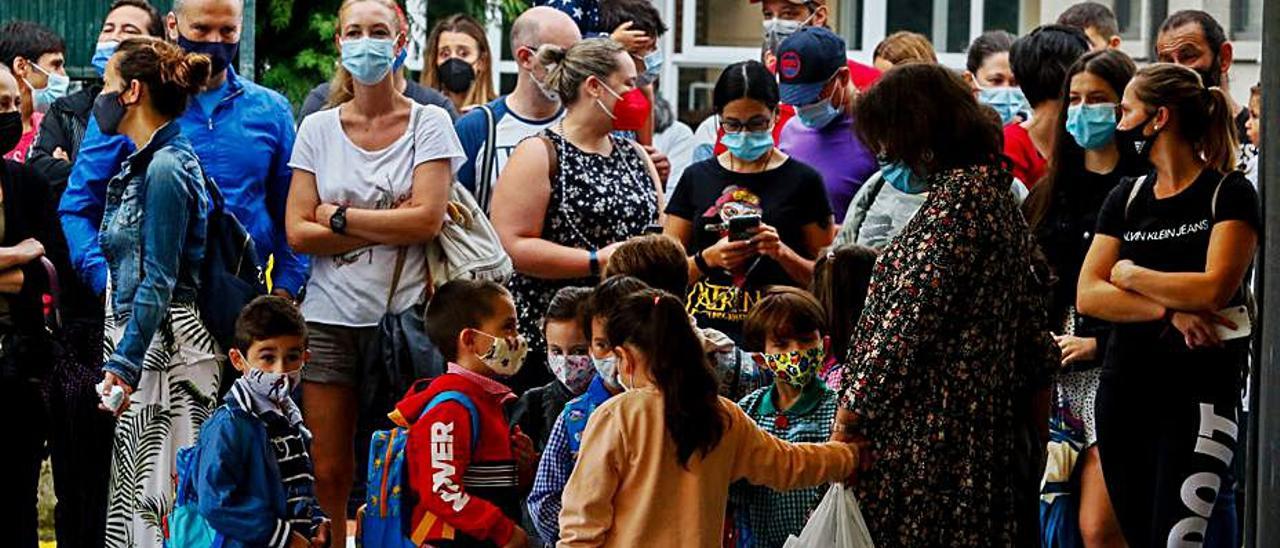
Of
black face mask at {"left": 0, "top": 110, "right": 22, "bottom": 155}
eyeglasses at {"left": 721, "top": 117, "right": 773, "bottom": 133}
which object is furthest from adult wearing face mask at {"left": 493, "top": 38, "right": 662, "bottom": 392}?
black face mask at {"left": 0, "top": 110, "right": 22, "bottom": 155}

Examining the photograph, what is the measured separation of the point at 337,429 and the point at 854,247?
2.18m

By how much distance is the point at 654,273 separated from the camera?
693 centimetres

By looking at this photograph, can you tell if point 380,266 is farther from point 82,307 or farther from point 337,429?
point 82,307

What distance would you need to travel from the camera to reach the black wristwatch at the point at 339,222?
7.83 meters

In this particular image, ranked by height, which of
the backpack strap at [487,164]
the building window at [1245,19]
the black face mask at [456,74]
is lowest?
the backpack strap at [487,164]

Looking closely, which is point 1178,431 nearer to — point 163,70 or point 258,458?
point 258,458

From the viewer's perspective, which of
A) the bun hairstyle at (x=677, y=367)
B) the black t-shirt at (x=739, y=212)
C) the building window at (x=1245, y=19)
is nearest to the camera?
the bun hairstyle at (x=677, y=367)

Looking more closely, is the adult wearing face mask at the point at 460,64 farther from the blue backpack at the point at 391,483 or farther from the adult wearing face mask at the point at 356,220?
the blue backpack at the point at 391,483

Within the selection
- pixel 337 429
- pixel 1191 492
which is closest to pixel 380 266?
pixel 337 429

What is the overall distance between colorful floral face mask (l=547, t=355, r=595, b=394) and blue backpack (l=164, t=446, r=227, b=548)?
3.84 feet

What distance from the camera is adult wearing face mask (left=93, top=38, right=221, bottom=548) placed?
758 cm

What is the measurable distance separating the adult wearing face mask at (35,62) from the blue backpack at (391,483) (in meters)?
4.02

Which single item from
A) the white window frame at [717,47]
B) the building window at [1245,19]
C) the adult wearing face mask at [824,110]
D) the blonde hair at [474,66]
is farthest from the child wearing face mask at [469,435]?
the white window frame at [717,47]

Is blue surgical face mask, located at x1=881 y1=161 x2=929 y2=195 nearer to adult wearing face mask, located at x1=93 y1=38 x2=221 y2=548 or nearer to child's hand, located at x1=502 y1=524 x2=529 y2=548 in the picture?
child's hand, located at x1=502 y1=524 x2=529 y2=548
